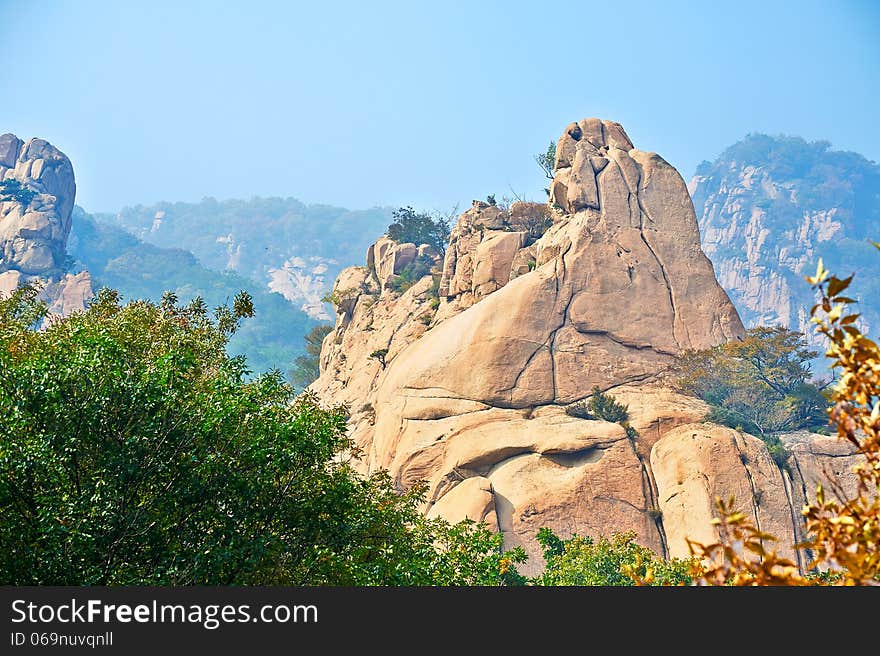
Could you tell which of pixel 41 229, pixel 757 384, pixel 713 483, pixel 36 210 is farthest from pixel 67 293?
pixel 713 483

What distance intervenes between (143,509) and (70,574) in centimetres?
110

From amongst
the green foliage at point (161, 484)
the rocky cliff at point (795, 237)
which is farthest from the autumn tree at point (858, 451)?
the rocky cliff at point (795, 237)

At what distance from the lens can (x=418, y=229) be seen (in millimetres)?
55031

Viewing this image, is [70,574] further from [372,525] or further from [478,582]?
[478,582]

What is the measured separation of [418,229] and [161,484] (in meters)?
44.8

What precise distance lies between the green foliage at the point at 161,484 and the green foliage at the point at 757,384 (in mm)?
18180

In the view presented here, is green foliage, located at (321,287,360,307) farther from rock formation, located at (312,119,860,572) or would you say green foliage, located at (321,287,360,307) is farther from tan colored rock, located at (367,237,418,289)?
rock formation, located at (312,119,860,572)

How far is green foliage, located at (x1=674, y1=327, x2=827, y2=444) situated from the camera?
2903 centimetres

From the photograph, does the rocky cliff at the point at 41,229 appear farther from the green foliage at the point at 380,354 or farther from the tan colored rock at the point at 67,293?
the green foliage at the point at 380,354

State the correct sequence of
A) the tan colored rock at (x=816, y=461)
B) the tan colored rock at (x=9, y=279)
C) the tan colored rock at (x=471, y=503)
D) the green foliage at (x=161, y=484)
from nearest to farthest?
the green foliage at (x=161, y=484) < the tan colored rock at (x=471, y=503) < the tan colored rock at (x=816, y=461) < the tan colored rock at (x=9, y=279)

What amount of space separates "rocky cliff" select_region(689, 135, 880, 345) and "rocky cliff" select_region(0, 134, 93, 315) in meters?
118

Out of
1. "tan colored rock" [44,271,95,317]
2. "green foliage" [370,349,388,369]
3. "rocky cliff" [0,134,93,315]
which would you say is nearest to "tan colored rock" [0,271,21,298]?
"rocky cliff" [0,134,93,315]

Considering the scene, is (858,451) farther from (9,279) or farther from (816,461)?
(9,279)

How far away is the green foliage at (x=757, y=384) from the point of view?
29031 millimetres
